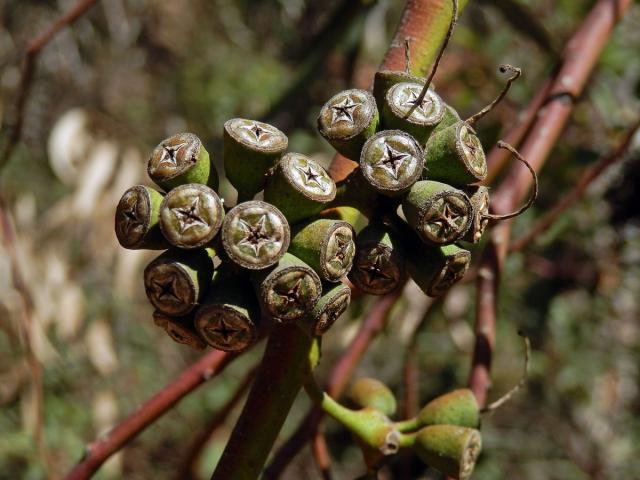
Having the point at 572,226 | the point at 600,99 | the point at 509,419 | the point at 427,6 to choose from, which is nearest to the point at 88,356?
the point at 509,419

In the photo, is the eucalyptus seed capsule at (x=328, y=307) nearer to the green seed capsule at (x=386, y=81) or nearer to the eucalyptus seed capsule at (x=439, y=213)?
the eucalyptus seed capsule at (x=439, y=213)

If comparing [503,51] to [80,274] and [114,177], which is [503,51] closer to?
[114,177]

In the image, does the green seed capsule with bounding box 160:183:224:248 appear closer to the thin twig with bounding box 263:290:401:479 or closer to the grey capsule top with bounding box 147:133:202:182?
the grey capsule top with bounding box 147:133:202:182

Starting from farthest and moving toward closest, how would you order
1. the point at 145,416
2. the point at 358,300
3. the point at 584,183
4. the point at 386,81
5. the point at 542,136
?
the point at 358,300 → the point at 584,183 → the point at 542,136 → the point at 145,416 → the point at 386,81

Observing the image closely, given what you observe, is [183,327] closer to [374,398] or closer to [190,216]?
[190,216]

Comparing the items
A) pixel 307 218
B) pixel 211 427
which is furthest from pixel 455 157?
pixel 211 427

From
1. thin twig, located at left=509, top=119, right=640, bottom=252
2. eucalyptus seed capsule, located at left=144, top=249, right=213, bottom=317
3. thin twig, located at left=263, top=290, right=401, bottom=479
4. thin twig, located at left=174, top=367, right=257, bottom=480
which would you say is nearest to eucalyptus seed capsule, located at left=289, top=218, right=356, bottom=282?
eucalyptus seed capsule, located at left=144, top=249, right=213, bottom=317
